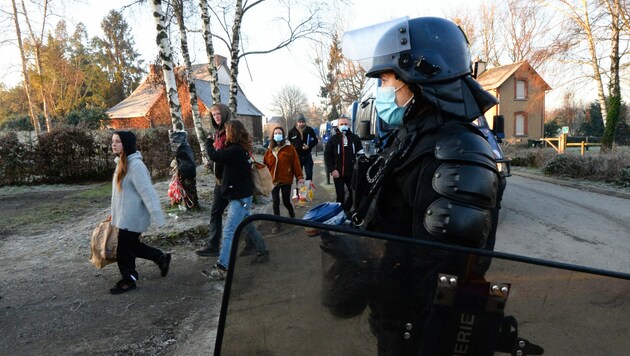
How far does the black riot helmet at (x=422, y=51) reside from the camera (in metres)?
1.40

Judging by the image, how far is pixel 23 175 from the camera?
13.8m

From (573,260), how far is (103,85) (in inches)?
2060

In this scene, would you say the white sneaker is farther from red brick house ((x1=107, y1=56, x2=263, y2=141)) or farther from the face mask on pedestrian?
red brick house ((x1=107, y1=56, x2=263, y2=141))

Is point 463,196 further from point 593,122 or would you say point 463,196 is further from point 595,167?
point 593,122

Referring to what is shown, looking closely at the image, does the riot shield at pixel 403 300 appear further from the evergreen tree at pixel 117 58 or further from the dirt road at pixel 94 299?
the evergreen tree at pixel 117 58

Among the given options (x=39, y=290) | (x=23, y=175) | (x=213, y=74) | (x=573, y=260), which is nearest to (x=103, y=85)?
(x=23, y=175)

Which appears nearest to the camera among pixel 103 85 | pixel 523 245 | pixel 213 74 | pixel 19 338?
pixel 19 338

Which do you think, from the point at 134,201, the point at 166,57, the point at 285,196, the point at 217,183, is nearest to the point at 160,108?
the point at 166,57

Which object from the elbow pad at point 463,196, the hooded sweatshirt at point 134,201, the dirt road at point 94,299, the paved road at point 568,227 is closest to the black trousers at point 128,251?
the hooded sweatshirt at point 134,201

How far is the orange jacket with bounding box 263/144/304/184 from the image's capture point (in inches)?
278

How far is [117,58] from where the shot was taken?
169 ft

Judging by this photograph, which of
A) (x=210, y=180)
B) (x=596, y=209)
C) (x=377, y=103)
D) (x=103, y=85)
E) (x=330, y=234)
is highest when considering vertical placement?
(x=103, y=85)

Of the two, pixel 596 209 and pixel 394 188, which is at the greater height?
pixel 394 188

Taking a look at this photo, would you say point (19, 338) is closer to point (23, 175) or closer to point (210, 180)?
point (210, 180)
